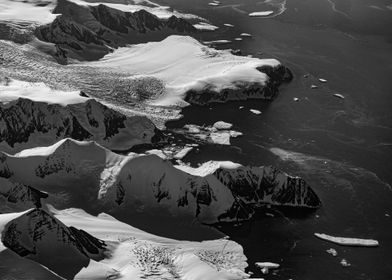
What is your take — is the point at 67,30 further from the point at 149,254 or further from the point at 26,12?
the point at 149,254

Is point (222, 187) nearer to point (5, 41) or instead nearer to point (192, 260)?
point (192, 260)

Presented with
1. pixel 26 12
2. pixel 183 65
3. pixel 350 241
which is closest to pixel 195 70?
pixel 183 65

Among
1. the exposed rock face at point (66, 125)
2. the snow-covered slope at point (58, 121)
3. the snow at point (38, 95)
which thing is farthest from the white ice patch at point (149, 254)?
the snow at point (38, 95)

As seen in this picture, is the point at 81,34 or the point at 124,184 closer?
the point at 124,184

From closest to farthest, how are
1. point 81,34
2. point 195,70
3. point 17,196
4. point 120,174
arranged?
point 17,196
point 120,174
point 195,70
point 81,34

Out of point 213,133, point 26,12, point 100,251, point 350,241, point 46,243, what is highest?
point 46,243

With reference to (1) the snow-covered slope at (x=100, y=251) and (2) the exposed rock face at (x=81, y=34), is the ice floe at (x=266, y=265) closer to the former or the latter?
(1) the snow-covered slope at (x=100, y=251)
